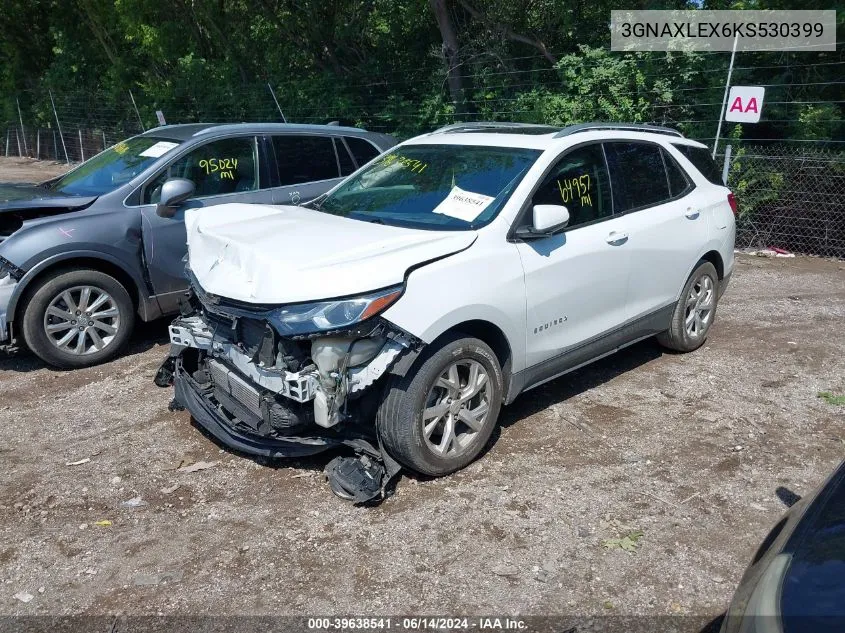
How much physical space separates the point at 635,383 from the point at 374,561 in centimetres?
291

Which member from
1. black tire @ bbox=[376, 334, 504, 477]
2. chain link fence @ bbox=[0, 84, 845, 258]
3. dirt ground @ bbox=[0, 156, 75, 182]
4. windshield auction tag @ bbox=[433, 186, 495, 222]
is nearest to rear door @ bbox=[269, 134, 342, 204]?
windshield auction tag @ bbox=[433, 186, 495, 222]

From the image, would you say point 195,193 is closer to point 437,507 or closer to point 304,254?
point 304,254

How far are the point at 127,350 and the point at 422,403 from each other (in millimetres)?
3518

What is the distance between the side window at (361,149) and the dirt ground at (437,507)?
3.05m

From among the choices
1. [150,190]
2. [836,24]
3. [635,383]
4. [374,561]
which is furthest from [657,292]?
[836,24]

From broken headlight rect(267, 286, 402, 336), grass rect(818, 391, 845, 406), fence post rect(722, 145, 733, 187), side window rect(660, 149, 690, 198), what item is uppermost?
side window rect(660, 149, 690, 198)

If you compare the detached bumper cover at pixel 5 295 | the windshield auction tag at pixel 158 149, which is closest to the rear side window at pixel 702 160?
A: the windshield auction tag at pixel 158 149

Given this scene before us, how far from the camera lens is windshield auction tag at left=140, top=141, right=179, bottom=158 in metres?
6.42

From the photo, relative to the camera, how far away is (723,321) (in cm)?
725

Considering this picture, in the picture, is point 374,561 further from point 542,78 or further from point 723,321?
point 542,78

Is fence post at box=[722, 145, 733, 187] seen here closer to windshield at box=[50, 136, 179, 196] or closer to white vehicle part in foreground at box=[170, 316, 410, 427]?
windshield at box=[50, 136, 179, 196]

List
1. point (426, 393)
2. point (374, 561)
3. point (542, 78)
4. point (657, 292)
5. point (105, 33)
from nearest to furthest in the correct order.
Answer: point (374, 561), point (426, 393), point (657, 292), point (542, 78), point (105, 33)

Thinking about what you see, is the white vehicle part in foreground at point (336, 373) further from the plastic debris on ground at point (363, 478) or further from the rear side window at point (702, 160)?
the rear side window at point (702, 160)

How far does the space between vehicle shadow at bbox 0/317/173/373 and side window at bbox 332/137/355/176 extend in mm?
2186
